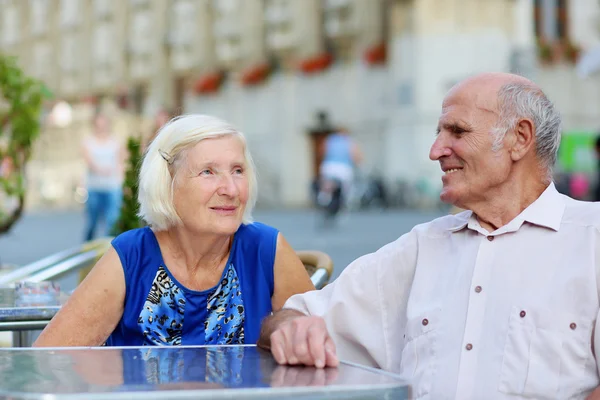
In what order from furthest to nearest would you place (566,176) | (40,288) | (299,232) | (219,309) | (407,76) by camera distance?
1. (407,76)
2. (566,176)
3. (299,232)
4. (40,288)
5. (219,309)

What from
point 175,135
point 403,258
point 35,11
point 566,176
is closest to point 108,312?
point 175,135

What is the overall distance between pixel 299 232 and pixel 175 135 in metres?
14.1

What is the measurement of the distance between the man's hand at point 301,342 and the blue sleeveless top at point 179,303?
552 mm

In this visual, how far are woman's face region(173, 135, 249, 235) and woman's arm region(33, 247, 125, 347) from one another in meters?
0.24

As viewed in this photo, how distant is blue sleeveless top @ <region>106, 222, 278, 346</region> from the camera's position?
3029mm

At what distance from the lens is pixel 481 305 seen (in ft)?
8.72

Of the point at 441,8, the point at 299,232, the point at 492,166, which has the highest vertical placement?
the point at 441,8

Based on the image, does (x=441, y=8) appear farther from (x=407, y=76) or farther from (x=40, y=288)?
(x=40, y=288)

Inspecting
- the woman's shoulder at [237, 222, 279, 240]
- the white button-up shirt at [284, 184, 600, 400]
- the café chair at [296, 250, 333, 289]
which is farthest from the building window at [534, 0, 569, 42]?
the white button-up shirt at [284, 184, 600, 400]

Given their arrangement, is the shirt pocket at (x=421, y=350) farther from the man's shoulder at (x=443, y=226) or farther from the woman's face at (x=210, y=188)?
the woman's face at (x=210, y=188)

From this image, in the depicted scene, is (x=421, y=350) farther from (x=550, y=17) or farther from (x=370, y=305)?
(x=550, y=17)

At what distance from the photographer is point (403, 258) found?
2877mm

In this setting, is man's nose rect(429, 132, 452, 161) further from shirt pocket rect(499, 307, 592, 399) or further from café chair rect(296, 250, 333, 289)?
café chair rect(296, 250, 333, 289)

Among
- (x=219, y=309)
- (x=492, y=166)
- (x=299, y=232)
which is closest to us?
(x=492, y=166)
